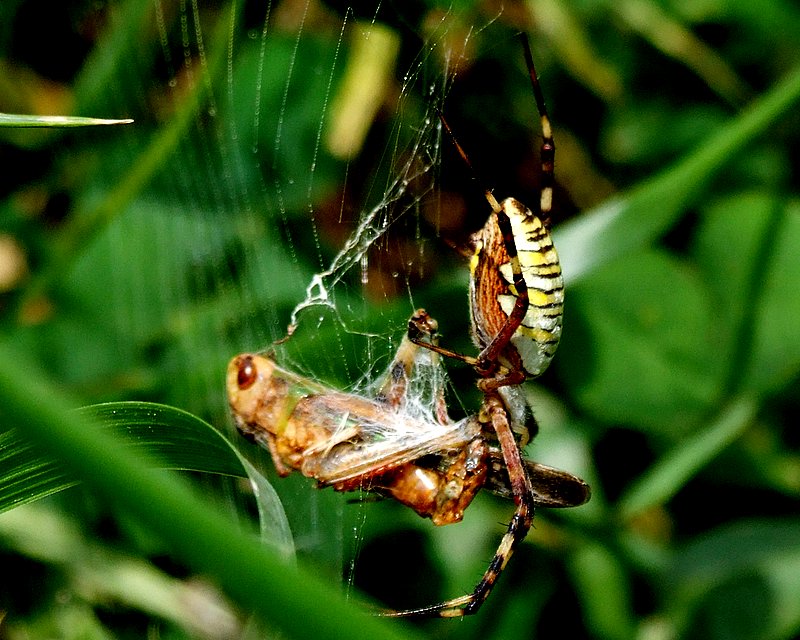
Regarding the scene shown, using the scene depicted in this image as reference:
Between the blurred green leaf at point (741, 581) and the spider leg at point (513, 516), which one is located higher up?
the spider leg at point (513, 516)

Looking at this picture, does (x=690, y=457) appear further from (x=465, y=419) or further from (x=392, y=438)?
(x=392, y=438)

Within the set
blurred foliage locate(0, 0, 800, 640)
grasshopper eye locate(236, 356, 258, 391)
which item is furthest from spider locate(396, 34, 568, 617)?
grasshopper eye locate(236, 356, 258, 391)

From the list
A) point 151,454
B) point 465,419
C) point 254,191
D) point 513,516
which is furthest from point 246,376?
point 254,191

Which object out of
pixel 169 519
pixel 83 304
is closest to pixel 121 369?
pixel 83 304

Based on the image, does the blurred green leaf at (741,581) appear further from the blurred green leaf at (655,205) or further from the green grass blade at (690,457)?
the blurred green leaf at (655,205)

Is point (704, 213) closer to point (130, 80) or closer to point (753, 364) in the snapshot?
point (753, 364)

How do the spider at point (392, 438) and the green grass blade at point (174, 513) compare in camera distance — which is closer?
the green grass blade at point (174, 513)

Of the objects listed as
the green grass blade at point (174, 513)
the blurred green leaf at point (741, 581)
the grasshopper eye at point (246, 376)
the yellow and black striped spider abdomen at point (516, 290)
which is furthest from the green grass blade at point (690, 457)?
the green grass blade at point (174, 513)
